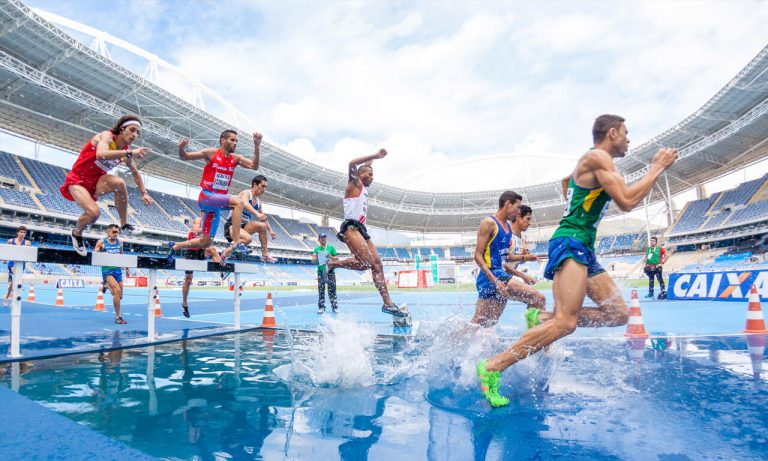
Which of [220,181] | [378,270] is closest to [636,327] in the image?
[378,270]

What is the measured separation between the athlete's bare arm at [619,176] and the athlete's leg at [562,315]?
1.71 ft

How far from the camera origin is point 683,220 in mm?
41219

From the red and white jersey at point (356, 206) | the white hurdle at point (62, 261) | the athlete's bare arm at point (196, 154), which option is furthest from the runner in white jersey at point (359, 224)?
the white hurdle at point (62, 261)

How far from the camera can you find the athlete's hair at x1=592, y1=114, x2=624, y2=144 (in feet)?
10.1

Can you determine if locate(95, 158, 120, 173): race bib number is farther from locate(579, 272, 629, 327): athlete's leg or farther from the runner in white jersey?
locate(579, 272, 629, 327): athlete's leg

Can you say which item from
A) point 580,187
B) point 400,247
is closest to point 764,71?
point 580,187

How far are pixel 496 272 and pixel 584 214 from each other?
5.02 feet

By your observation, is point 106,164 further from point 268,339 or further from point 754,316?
point 754,316

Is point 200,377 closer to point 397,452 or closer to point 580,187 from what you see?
point 397,452

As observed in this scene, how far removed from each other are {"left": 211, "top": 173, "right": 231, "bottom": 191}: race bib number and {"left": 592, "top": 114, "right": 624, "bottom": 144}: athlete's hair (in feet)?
16.4

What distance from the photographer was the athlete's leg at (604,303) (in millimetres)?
3189

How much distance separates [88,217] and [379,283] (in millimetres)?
3679

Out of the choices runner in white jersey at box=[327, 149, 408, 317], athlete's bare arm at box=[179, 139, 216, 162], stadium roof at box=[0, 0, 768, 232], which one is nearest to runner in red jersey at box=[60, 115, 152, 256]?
athlete's bare arm at box=[179, 139, 216, 162]

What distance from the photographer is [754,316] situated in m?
6.04
